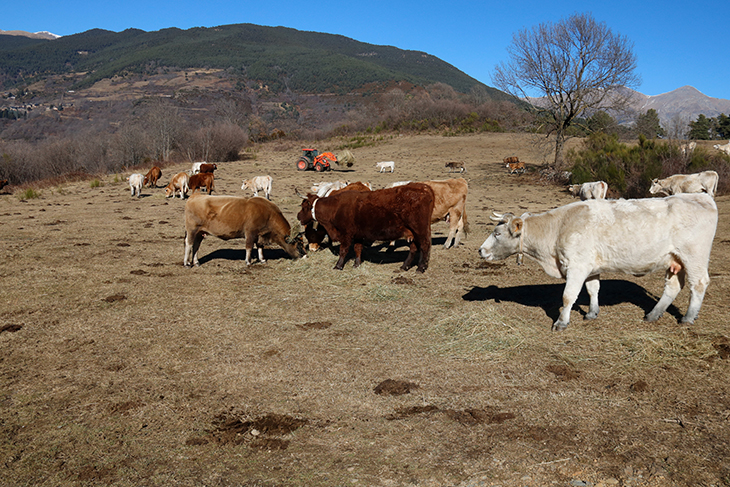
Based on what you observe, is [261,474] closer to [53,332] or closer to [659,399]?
[659,399]

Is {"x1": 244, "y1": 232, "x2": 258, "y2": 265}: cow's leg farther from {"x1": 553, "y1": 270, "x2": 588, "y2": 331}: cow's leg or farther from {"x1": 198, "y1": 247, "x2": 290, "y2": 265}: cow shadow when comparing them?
{"x1": 553, "y1": 270, "x2": 588, "y2": 331}: cow's leg

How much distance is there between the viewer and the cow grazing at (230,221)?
9547 millimetres

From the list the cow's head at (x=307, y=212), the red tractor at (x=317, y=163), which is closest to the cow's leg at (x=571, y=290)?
the cow's head at (x=307, y=212)

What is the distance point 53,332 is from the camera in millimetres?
6387

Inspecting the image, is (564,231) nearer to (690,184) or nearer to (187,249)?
(187,249)

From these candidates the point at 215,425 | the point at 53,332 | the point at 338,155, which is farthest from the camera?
the point at 338,155

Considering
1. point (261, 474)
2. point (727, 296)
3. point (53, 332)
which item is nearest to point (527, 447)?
point (261, 474)

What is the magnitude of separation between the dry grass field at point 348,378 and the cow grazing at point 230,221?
2.03 feet

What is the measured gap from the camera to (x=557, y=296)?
25.3 ft

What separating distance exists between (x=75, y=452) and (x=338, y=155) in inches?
1161

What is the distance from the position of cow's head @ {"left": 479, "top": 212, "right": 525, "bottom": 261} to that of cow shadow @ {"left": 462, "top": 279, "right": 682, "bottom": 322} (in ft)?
3.19

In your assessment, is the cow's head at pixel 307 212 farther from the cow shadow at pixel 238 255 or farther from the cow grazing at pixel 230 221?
the cow shadow at pixel 238 255

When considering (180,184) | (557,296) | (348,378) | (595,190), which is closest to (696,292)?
(557,296)

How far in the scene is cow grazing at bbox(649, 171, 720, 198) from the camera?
1533cm
